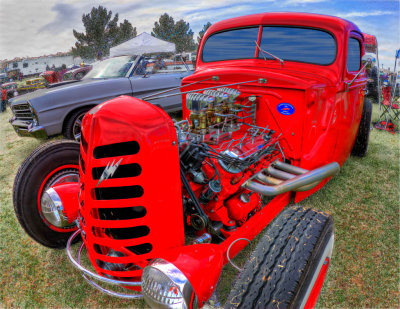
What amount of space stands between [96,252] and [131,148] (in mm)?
634

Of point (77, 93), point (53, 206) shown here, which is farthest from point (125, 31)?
point (53, 206)

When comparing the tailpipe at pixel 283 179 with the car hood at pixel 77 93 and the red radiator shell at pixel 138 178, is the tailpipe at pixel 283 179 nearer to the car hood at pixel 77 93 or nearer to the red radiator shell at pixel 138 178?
the red radiator shell at pixel 138 178

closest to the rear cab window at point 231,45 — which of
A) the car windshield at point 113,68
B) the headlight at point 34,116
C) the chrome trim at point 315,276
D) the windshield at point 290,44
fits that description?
the windshield at point 290,44

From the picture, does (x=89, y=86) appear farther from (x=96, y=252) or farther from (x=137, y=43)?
(x=137, y=43)

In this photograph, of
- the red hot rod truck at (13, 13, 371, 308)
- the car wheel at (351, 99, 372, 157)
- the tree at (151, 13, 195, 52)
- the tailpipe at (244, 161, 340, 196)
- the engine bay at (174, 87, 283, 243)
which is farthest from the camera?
the tree at (151, 13, 195, 52)

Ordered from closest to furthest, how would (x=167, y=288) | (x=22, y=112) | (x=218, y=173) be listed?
(x=167, y=288) < (x=218, y=173) < (x=22, y=112)

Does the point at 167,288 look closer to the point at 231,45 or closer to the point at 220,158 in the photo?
the point at 220,158

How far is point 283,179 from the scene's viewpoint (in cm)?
207

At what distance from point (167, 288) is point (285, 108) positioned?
1773 mm

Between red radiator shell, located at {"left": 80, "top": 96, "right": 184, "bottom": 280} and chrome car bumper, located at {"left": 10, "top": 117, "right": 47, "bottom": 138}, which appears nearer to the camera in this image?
red radiator shell, located at {"left": 80, "top": 96, "right": 184, "bottom": 280}

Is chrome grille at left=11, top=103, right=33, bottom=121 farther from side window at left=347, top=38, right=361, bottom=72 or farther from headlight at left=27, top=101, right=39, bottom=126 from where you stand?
side window at left=347, top=38, right=361, bottom=72

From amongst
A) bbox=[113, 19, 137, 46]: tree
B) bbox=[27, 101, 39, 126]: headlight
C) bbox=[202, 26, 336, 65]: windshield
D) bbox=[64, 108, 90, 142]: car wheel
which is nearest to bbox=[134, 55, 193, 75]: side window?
bbox=[64, 108, 90, 142]: car wheel

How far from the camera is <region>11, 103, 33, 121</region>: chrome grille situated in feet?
16.0

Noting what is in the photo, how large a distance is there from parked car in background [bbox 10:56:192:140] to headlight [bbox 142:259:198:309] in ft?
11.3
